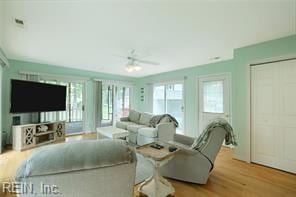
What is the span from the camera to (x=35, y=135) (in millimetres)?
4148

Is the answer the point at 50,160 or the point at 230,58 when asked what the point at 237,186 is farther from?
the point at 230,58

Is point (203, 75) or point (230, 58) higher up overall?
point (230, 58)

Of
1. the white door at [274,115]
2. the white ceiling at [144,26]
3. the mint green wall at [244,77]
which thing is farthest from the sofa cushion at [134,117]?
the white door at [274,115]

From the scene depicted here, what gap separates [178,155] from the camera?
2.48 metres

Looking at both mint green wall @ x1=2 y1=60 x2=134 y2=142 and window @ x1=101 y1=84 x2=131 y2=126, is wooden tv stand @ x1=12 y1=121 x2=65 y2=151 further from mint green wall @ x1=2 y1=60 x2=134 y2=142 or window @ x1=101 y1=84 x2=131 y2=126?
window @ x1=101 y1=84 x2=131 y2=126

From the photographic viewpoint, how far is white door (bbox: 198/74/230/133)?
442 centimetres

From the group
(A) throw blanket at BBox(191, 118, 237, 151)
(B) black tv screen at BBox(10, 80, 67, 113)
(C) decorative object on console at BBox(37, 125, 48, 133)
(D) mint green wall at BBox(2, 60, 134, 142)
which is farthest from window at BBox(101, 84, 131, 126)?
(A) throw blanket at BBox(191, 118, 237, 151)

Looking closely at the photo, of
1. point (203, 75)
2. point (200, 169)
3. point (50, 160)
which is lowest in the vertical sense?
point (200, 169)

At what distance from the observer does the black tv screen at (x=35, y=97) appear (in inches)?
153

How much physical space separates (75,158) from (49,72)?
199 inches

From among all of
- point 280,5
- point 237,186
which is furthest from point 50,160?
point 280,5

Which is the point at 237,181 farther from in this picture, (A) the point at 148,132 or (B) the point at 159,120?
(B) the point at 159,120

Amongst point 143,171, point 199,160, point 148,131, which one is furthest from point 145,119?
point 199,160

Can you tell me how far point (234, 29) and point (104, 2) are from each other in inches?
80.8
